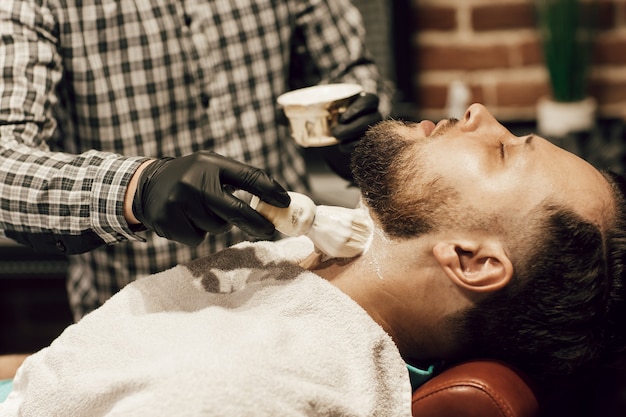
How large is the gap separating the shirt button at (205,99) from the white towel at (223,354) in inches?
21.9

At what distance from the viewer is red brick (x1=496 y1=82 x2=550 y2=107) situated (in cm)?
264

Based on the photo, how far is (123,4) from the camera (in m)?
1.70

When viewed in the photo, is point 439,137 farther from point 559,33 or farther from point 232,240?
point 559,33

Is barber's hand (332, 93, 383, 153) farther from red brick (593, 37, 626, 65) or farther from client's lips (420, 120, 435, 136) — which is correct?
red brick (593, 37, 626, 65)

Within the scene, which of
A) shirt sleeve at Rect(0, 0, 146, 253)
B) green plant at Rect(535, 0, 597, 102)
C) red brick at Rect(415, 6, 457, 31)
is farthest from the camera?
red brick at Rect(415, 6, 457, 31)

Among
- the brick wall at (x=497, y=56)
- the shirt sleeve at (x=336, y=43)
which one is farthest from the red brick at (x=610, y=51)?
the shirt sleeve at (x=336, y=43)

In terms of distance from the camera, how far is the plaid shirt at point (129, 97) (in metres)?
1.45

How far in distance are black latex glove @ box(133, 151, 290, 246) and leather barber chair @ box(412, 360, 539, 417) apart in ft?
1.26

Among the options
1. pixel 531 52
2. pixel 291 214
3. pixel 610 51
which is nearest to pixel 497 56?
pixel 531 52

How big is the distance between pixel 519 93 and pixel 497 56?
6.4 inches

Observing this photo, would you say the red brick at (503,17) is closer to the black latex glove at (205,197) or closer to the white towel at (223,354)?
the white towel at (223,354)

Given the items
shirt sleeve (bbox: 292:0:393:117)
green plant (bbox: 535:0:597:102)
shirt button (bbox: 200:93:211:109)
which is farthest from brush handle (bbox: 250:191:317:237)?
green plant (bbox: 535:0:597:102)

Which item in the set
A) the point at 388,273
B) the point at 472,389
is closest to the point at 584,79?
the point at 388,273

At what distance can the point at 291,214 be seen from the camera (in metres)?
1.22
